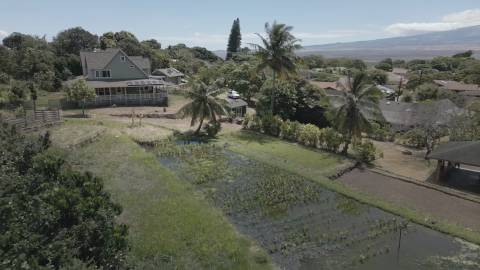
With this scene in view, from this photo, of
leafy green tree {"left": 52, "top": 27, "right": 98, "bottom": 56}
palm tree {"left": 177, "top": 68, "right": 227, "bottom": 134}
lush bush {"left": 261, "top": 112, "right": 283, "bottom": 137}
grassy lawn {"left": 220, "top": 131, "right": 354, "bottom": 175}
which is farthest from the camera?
leafy green tree {"left": 52, "top": 27, "right": 98, "bottom": 56}

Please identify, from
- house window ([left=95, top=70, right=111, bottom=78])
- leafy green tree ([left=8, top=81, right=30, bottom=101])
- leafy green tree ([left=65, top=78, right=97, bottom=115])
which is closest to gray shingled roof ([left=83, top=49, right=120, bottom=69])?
house window ([left=95, top=70, right=111, bottom=78])

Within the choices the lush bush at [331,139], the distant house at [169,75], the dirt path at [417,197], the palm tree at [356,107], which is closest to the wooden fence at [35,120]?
the lush bush at [331,139]

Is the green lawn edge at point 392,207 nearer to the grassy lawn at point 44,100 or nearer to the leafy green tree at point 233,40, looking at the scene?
the grassy lawn at point 44,100

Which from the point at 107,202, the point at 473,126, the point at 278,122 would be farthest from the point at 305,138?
the point at 107,202

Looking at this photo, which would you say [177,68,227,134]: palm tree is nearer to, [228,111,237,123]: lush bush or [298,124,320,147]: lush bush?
[228,111,237,123]: lush bush

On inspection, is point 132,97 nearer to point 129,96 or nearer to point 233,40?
point 129,96

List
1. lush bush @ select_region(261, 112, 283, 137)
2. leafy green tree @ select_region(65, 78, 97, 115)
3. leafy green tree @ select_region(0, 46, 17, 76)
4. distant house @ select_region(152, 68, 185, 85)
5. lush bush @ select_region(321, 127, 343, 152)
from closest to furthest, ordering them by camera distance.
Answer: lush bush @ select_region(321, 127, 343, 152)
lush bush @ select_region(261, 112, 283, 137)
leafy green tree @ select_region(65, 78, 97, 115)
leafy green tree @ select_region(0, 46, 17, 76)
distant house @ select_region(152, 68, 185, 85)

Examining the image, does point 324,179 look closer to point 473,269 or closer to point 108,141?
point 473,269

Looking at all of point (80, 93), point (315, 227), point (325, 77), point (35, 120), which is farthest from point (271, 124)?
point (325, 77)
